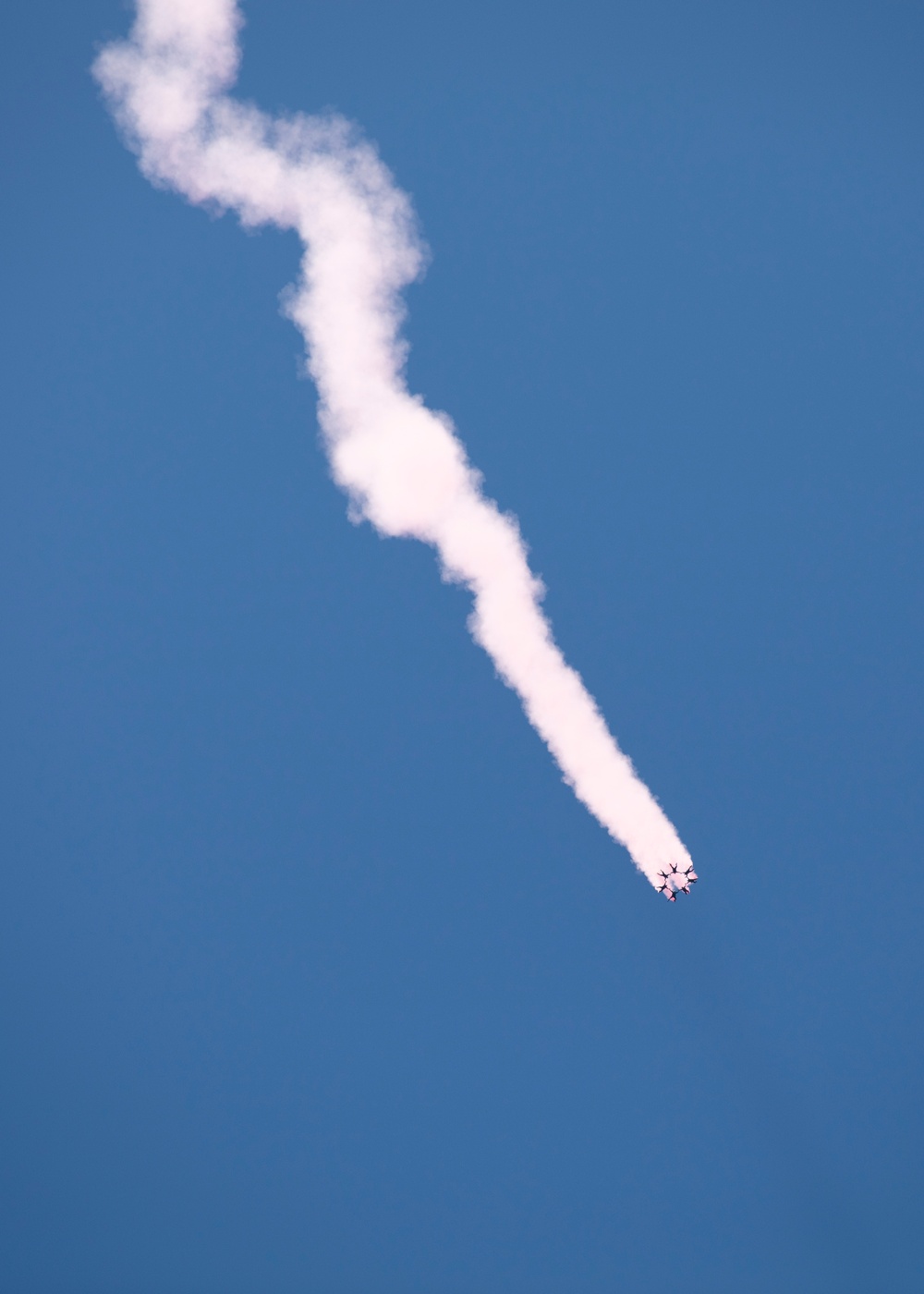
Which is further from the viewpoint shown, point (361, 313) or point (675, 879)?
point (361, 313)

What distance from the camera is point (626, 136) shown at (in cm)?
898

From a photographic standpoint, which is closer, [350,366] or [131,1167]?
[350,366]

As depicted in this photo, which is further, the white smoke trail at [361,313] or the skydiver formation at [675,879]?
the white smoke trail at [361,313]

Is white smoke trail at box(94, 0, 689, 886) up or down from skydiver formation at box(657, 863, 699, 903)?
up

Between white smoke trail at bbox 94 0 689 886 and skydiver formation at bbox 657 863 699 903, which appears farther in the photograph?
white smoke trail at bbox 94 0 689 886

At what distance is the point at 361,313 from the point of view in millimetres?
8625

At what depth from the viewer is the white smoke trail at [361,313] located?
8.51m

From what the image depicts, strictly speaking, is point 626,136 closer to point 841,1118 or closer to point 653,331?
point 653,331

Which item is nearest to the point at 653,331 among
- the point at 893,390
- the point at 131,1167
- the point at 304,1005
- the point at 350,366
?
the point at 893,390

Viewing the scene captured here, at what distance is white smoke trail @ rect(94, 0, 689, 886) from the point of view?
8.51m

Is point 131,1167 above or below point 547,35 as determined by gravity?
below

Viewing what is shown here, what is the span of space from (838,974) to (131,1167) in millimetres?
8556

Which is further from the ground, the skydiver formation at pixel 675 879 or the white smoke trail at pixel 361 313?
the white smoke trail at pixel 361 313

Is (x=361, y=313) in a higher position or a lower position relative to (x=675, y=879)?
higher
